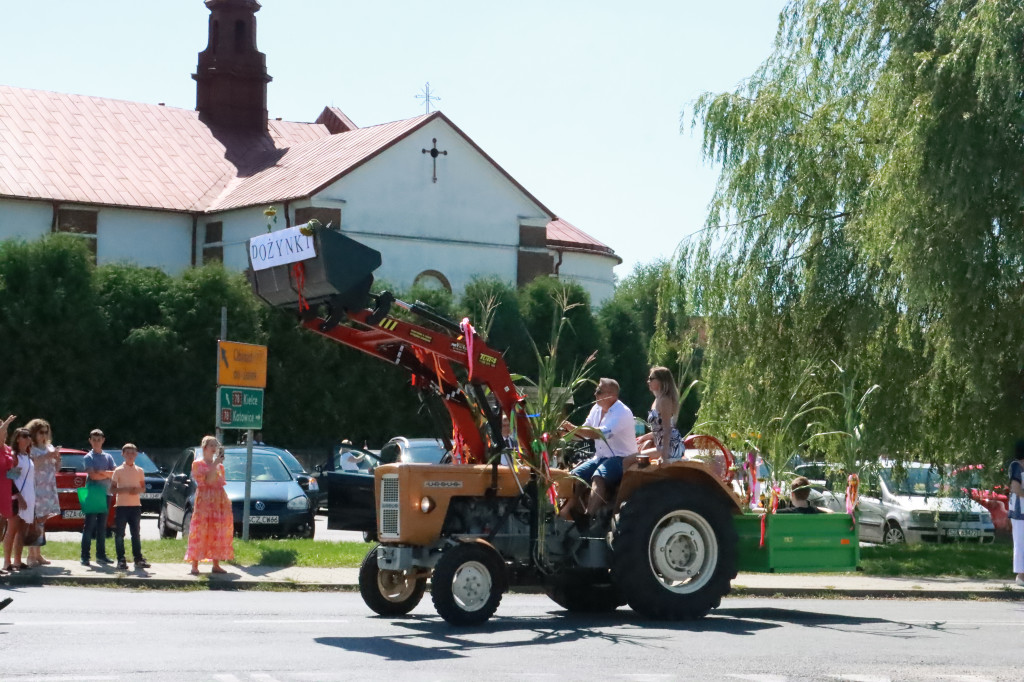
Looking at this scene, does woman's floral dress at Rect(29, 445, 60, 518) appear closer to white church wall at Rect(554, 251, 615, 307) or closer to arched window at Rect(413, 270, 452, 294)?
arched window at Rect(413, 270, 452, 294)

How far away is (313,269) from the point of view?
38.4 feet

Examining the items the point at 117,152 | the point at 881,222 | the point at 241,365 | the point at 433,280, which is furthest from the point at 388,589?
the point at 117,152

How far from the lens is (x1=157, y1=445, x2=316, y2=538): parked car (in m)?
23.7

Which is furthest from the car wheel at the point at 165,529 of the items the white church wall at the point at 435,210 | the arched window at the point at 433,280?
the arched window at the point at 433,280

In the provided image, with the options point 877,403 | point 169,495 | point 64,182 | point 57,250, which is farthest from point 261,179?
point 877,403

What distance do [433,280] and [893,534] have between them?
33112 mm

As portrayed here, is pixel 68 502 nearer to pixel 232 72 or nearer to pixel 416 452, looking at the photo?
pixel 416 452

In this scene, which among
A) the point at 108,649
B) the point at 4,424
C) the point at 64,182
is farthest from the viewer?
the point at 64,182

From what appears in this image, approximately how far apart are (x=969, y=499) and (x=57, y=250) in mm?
31170

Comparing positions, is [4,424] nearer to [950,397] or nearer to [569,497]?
[569,497]

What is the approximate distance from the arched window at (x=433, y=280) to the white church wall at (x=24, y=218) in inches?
534

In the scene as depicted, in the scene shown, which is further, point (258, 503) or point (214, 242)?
point (214, 242)

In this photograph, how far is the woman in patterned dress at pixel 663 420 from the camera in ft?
43.9

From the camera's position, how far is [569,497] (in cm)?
1336
